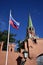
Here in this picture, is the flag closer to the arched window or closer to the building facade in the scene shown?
the building facade

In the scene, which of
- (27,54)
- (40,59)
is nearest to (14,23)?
(27,54)

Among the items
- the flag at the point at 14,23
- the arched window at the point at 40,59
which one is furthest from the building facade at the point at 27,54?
the flag at the point at 14,23

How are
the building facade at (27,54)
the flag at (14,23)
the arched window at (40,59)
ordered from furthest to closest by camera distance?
the arched window at (40,59), the building facade at (27,54), the flag at (14,23)

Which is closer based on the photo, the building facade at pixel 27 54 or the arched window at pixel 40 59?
the building facade at pixel 27 54

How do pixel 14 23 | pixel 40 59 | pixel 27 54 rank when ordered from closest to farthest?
pixel 14 23, pixel 27 54, pixel 40 59

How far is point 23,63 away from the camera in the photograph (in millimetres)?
27266

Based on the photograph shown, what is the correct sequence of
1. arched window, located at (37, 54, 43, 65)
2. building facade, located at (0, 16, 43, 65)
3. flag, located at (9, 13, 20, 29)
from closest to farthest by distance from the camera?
1. flag, located at (9, 13, 20, 29)
2. building facade, located at (0, 16, 43, 65)
3. arched window, located at (37, 54, 43, 65)

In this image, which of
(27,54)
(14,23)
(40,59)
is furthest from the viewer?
(40,59)

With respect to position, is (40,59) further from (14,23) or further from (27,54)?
(14,23)

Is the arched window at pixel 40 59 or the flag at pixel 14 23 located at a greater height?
the flag at pixel 14 23

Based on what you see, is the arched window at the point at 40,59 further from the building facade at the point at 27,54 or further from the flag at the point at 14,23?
the flag at the point at 14,23

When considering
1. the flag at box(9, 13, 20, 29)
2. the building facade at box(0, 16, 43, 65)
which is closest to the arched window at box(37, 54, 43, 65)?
the building facade at box(0, 16, 43, 65)

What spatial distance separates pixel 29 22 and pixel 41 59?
96.7ft

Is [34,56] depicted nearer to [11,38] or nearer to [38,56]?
[38,56]
